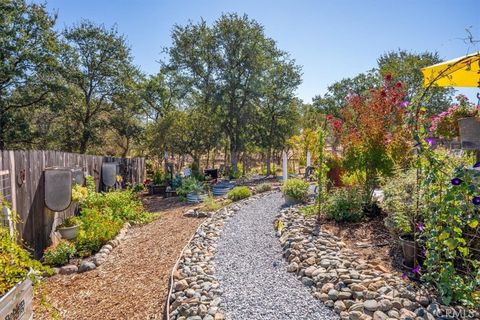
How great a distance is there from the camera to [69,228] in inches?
202

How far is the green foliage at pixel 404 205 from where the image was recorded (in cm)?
332

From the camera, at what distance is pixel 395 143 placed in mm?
5207

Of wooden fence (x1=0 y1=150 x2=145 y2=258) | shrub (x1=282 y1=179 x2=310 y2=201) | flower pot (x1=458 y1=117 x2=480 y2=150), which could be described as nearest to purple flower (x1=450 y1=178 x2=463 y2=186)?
flower pot (x1=458 y1=117 x2=480 y2=150)

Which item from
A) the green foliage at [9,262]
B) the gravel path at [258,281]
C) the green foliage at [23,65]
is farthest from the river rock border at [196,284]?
Result: the green foliage at [23,65]

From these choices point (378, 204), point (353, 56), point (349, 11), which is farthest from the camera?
point (353, 56)

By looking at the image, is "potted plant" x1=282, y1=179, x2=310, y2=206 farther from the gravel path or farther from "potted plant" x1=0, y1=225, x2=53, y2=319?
"potted plant" x1=0, y1=225, x2=53, y2=319

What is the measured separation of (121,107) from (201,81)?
186 inches

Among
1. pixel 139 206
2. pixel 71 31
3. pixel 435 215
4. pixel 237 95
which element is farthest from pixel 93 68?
pixel 435 215

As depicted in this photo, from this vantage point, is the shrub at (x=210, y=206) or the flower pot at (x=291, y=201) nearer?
the flower pot at (x=291, y=201)

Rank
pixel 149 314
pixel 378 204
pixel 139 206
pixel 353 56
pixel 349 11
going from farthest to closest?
pixel 353 56
pixel 139 206
pixel 349 11
pixel 378 204
pixel 149 314

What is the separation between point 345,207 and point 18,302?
4518 mm

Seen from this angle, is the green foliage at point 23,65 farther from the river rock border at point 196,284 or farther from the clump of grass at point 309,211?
the clump of grass at point 309,211

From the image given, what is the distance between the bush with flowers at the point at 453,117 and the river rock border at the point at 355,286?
8.09 ft

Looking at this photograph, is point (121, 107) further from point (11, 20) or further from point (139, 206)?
point (139, 206)
